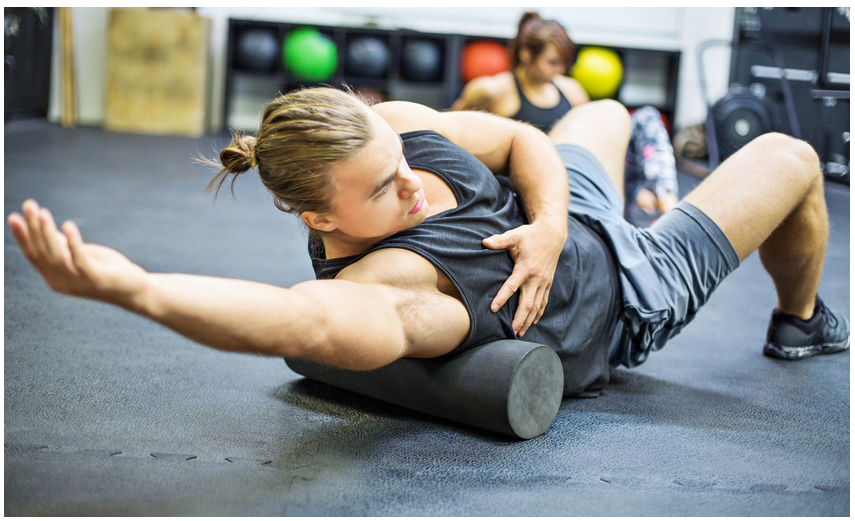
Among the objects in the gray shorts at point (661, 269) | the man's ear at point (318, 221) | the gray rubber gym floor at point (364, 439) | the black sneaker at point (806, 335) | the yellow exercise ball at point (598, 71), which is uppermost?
the yellow exercise ball at point (598, 71)

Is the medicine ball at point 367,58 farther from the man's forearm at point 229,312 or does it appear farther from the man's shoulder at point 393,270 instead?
the man's forearm at point 229,312

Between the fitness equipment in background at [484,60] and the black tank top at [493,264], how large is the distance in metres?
5.03

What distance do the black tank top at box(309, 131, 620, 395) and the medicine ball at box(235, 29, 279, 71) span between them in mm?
5457

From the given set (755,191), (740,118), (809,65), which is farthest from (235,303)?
(809,65)

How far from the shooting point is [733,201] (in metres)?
1.54

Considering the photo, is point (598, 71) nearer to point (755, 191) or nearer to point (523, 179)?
point (755, 191)


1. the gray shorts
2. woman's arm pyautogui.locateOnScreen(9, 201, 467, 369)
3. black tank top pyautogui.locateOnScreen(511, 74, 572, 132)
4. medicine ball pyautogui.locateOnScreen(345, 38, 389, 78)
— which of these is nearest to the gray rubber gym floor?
the gray shorts

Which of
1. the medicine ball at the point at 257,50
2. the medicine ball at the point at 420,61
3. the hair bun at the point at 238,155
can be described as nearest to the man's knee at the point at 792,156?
the hair bun at the point at 238,155

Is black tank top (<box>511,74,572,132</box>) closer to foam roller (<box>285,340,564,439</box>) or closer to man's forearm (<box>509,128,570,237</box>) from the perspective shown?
man's forearm (<box>509,128,570,237</box>)

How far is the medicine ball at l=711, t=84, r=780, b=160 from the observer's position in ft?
16.8

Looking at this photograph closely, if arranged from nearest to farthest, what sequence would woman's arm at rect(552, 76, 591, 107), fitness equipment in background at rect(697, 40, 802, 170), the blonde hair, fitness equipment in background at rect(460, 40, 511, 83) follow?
1. the blonde hair
2. woman's arm at rect(552, 76, 591, 107)
3. fitness equipment in background at rect(697, 40, 802, 170)
4. fitness equipment in background at rect(460, 40, 511, 83)

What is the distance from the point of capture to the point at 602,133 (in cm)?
184

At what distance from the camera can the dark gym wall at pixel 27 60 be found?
537 cm

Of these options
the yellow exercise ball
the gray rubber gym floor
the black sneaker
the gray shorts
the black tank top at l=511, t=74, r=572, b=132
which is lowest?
the gray rubber gym floor
